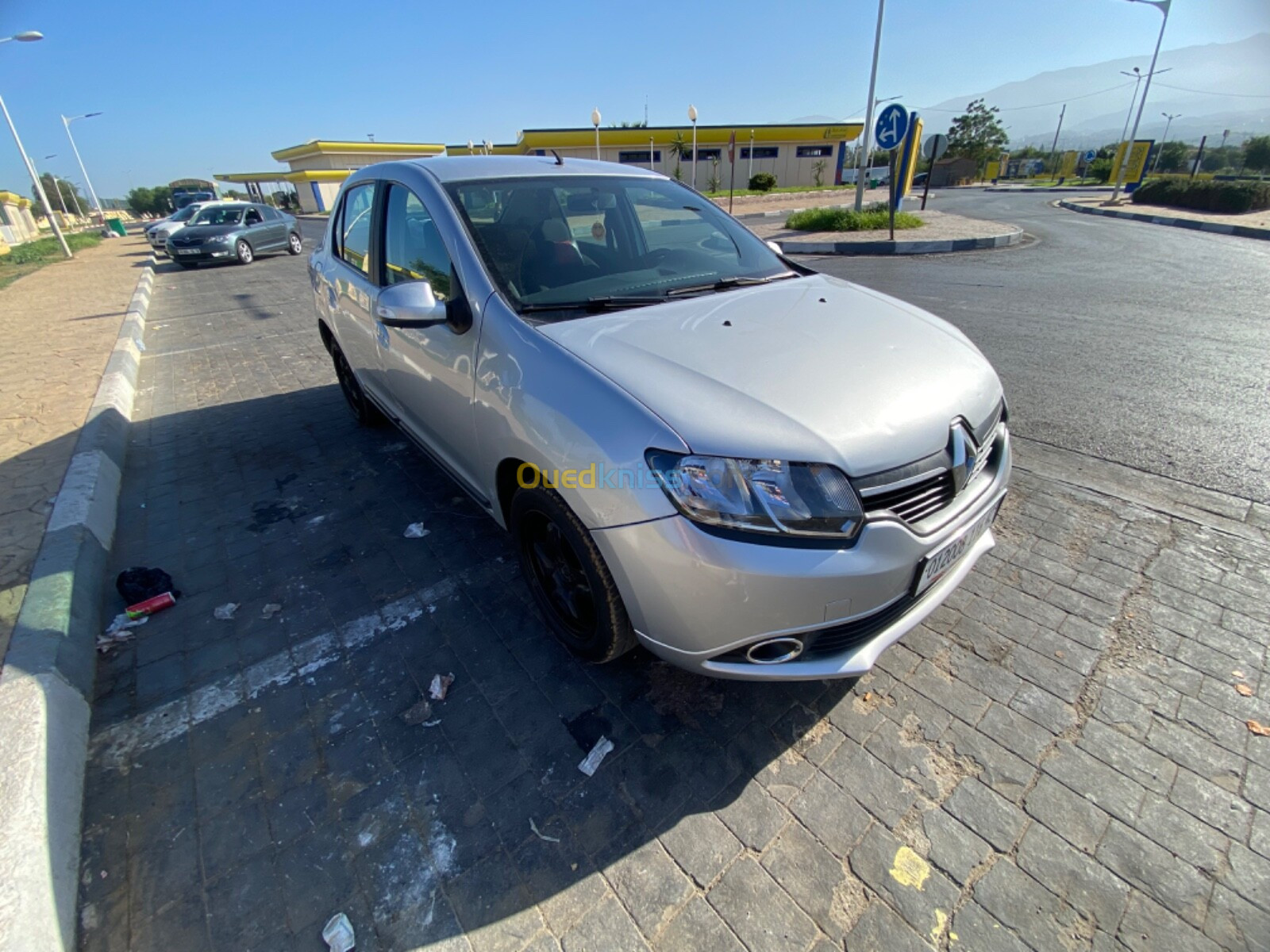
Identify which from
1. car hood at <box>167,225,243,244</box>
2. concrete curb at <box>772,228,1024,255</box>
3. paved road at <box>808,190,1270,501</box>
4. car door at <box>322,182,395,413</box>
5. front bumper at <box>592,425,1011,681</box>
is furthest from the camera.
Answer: car hood at <box>167,225,243,244</box>

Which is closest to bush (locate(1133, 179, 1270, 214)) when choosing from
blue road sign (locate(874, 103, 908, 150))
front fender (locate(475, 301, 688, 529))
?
blue road sign (locate(874, 103, 908, 150))

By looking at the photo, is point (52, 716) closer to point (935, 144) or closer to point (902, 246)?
point (902, 246)

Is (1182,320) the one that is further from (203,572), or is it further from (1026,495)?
(203,572)

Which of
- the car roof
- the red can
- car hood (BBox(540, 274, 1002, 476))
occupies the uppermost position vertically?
the car roof

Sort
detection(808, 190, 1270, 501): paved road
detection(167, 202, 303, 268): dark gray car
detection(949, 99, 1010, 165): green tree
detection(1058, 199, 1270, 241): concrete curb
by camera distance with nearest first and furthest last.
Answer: detection(808, 190, 1270, 501): paved road < detection(1058, 199, 1270, 241): concrete curb < detection(167, 202, 303, 268): dark gray car < detection(949, 99, 1010, 165): green tree

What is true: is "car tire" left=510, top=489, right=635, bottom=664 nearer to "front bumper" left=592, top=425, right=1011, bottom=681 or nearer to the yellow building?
"front bumper" left=592, top=425, right=1011, bottom=681

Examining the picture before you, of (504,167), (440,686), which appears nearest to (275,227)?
(504,167)

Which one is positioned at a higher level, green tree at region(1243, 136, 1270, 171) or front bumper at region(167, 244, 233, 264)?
green tree at region(1243, 136, 1270, 171)

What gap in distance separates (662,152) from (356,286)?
50.6 meters

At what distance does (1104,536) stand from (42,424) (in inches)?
294

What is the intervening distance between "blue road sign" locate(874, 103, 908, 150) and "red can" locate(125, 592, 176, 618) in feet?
43.3

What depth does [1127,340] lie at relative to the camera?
582cm

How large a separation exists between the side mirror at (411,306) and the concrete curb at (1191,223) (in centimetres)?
1904

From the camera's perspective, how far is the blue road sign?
11.0 m
